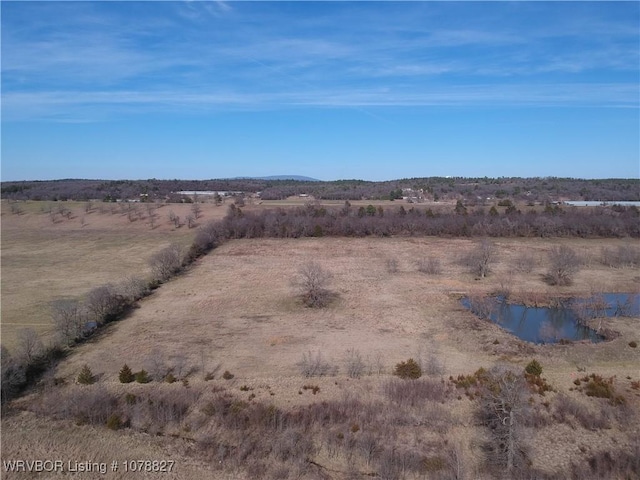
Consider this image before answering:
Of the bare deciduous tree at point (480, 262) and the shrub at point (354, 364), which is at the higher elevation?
the bare deciduous tree at point (480, 262)

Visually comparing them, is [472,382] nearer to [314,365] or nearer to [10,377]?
[314,365]

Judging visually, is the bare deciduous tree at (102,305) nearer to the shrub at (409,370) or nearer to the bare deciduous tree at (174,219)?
the shrub at (409,370)

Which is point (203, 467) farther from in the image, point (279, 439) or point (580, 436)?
point (580, 436)

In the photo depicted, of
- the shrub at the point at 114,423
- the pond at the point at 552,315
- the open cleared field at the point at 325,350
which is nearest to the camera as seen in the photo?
the open cleared field at the point at 325,350

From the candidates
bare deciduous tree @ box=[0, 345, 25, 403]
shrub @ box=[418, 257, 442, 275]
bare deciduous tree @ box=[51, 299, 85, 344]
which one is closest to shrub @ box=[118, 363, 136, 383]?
bare deciduous tree @ box=[0, 345, 25, 403]

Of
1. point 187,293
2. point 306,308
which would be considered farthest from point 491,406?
point 187,293

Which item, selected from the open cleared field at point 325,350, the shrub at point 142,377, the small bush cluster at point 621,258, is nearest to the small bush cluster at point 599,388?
the open cleared field at point 325,350
